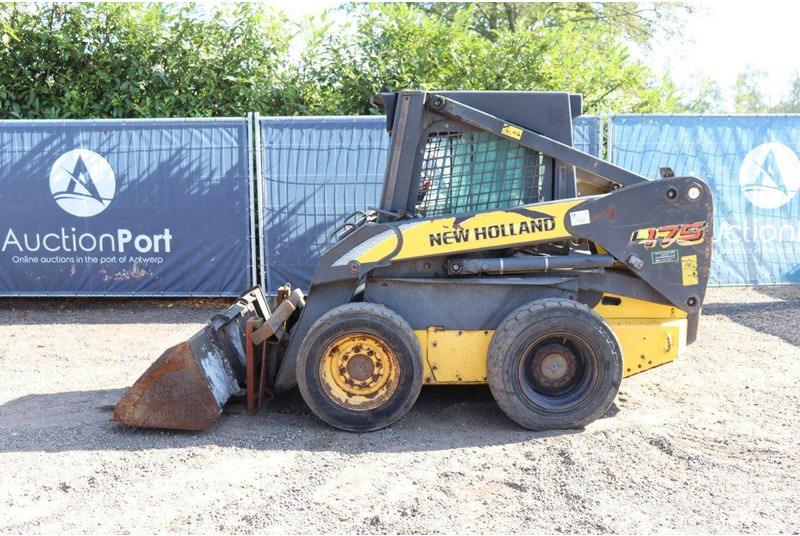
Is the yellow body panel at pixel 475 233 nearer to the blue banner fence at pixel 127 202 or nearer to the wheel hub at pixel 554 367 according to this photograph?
the wheel hub at pixel 554 367

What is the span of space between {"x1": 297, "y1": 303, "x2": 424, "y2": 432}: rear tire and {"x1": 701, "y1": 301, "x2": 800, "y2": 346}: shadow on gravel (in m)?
4.79

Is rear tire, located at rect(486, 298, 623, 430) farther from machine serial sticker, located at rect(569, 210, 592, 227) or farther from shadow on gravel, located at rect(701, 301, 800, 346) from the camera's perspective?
shadow on gravel, located at rect(701, 301, 800, 346)

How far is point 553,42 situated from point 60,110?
24.6 ft

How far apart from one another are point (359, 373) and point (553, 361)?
1295 mm

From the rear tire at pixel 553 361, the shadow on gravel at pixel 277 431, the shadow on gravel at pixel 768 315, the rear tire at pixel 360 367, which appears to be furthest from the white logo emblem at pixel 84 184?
the shadow on gravel at pixel 768 315

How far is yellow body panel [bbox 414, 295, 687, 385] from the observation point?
518 cm

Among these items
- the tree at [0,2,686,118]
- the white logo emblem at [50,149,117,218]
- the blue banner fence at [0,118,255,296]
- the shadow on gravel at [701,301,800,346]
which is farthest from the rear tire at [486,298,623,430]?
the tree at [0,2,686,118]

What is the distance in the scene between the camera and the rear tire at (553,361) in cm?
497

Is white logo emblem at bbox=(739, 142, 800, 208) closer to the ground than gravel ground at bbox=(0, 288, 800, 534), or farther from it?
farther from it

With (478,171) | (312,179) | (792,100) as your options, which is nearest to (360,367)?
(478,171)

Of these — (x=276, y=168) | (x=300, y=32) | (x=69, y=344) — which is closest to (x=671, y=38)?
(x=300, y=32)

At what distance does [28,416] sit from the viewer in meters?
5.53

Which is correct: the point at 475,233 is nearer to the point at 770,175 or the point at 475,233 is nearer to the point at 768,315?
the point at 768,315

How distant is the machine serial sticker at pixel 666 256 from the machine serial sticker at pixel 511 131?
121 centimetres
